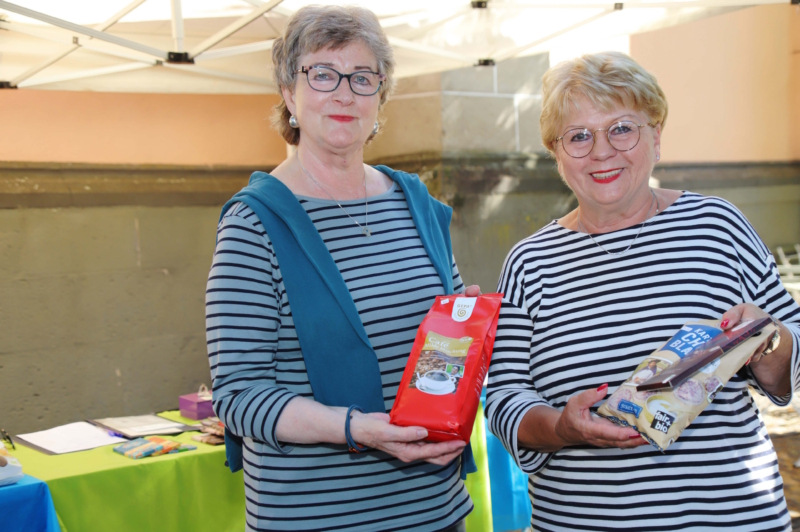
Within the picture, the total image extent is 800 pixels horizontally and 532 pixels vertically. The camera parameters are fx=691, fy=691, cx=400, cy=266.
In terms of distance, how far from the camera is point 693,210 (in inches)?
64.1

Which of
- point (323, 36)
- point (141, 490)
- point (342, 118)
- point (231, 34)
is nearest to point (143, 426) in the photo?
point (141, 490)

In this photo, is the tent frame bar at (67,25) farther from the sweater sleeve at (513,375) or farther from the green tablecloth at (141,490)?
the sweater sleeve at (513,375)

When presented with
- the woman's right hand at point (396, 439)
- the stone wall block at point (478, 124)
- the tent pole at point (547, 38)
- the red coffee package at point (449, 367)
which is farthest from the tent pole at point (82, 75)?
the woman's right hand at point (396, 439)

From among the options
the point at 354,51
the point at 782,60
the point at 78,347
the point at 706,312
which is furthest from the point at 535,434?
the point at 782,60

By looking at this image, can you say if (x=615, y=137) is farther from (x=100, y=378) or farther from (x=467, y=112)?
(x=100, y=378)

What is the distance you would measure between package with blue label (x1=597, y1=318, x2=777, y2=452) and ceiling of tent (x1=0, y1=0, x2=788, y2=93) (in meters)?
2.55

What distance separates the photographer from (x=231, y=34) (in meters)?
3.53

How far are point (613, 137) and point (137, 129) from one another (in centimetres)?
467

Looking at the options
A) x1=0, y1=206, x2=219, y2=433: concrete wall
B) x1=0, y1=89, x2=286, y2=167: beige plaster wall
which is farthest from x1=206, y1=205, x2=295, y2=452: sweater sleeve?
x1=0, y1=206, x2=219, y2=433: concrete wall

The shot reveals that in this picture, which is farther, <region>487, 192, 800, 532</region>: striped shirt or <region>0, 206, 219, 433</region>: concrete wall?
<region>0, 206, 219, 433</region>: concrete wall

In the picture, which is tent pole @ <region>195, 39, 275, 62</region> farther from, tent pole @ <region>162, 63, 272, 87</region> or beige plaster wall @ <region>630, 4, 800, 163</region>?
beige plaster wall @ <region>630, 4, 800, 163</region>

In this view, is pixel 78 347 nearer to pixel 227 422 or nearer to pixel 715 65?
pixel 227 422

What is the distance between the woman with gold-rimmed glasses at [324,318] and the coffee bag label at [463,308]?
122 mm

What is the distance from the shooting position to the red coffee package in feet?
4.72
